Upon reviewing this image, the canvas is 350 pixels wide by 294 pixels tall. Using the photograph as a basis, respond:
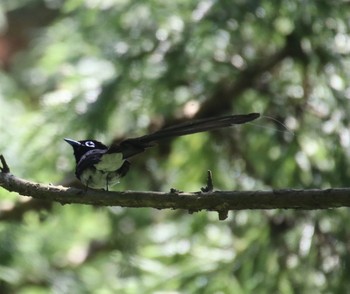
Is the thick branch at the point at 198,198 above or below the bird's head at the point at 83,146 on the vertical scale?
above

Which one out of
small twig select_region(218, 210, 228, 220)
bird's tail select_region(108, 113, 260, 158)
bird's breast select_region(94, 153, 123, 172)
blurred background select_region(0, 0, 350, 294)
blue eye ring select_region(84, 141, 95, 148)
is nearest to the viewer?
bird's tail select_region(108, 113, 260, 158)

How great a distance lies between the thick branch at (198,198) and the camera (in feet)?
7.50

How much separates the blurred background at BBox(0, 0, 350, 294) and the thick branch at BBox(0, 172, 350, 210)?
5.85 feet

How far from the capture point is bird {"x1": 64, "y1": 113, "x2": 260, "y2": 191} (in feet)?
7.57

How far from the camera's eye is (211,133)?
189 inches

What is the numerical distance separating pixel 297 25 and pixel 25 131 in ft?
5.35

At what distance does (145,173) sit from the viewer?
16.5 feet

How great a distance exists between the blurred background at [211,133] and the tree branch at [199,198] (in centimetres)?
178

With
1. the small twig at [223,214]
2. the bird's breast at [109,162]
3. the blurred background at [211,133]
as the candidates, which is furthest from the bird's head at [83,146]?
the blurred background at [211,133]

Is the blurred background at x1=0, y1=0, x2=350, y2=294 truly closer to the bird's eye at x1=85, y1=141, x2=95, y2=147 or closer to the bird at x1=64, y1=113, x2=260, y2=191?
the bird's eye at x1=85, y1=141, x2=95, y2=147

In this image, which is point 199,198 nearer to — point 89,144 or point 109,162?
→ point 109,162

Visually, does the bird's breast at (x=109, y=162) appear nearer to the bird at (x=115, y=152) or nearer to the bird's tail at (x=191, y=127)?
the bird at (x=115, y=152)

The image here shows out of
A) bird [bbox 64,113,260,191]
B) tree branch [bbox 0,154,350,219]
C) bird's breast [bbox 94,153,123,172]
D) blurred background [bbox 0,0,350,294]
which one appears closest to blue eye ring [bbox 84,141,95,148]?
bird [bbox 64,113,260,191]

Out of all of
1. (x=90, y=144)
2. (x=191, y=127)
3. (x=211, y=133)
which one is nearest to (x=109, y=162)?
(x=90, y=144)
